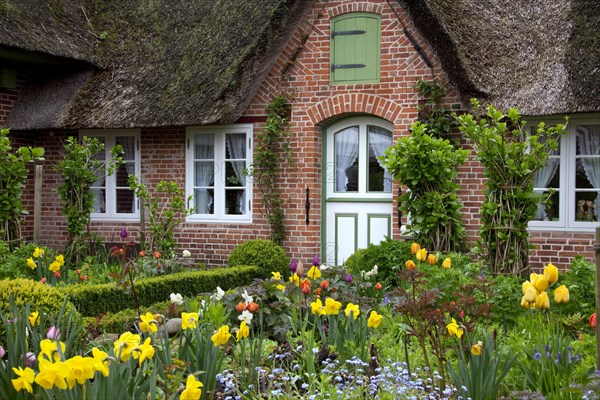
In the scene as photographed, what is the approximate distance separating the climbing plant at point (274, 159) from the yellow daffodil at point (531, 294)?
705 centimetres

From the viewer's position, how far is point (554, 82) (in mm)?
9039

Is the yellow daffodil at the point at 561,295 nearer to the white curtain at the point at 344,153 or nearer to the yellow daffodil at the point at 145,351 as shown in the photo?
the yellow daffodil at the point at 145,351

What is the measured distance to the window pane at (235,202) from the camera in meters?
11.3

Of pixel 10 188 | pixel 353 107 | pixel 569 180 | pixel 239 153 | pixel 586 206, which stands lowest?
pixel 586 206

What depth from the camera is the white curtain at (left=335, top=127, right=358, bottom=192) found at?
1070 centimetres

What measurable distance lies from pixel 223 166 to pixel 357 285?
209 inches

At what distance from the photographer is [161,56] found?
11.7 metres

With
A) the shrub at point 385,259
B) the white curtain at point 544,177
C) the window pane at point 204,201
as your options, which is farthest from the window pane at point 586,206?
the window pane at point 204,201

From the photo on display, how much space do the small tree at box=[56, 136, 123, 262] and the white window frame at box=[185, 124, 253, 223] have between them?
45.3 inches

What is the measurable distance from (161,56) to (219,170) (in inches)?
80.4

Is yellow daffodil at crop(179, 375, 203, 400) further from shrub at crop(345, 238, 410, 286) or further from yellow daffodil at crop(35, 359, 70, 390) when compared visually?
shrub at crop(345, 238, 410, 286)

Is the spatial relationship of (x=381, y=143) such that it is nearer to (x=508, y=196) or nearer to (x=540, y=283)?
(x=508, y=196)

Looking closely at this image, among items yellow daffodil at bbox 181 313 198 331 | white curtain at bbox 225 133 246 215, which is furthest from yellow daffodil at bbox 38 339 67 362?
white curtain at bbox 225 133 246 215

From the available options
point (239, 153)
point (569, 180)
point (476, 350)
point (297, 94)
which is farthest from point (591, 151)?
point (476, 350)
